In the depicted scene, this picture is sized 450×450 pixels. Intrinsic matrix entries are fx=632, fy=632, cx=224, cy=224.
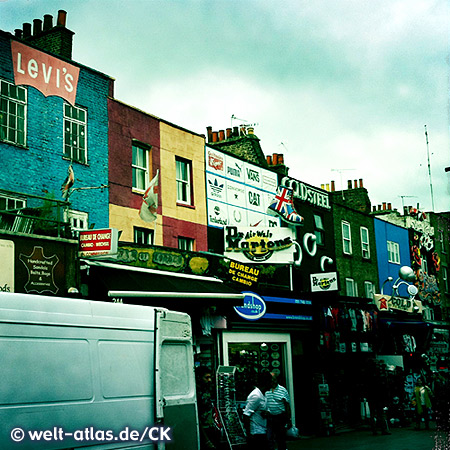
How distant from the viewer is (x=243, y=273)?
67.2 ft

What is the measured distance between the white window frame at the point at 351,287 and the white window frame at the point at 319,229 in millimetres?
2803

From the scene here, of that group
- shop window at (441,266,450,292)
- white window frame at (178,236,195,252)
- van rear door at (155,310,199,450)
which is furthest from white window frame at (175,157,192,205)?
shop window at (441,266,450,292)

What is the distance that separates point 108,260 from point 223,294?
3252 millimetres

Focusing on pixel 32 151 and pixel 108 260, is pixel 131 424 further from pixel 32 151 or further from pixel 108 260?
pixel 32 151

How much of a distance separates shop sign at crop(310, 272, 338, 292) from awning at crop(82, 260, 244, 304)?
25.4 ft

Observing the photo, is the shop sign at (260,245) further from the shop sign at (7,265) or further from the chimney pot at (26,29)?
the shop sign at (7,265)

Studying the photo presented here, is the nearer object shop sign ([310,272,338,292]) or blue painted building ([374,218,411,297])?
shop sign ([310,272,338,292])

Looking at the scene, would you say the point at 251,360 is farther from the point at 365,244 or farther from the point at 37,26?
the point at 365,244

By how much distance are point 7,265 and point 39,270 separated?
2.75ft

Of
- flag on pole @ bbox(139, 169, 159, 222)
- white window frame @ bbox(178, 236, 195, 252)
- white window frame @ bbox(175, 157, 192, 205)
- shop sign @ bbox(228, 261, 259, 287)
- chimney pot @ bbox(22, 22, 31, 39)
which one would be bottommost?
shop sign @ bbox(228, 261, 259, 287)

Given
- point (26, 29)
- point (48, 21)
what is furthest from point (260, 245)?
point (26, 29)

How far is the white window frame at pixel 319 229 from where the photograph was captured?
29647mm

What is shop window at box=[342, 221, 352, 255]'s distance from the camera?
31.9 metres

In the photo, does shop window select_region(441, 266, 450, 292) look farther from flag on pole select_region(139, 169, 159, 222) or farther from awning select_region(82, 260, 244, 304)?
flag on pole select_region(139, 169, 159, 222)
